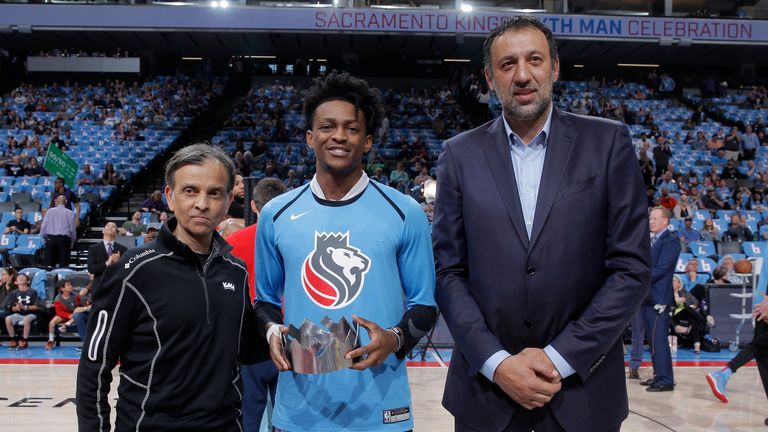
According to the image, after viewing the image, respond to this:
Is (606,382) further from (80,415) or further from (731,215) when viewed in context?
(731,215)

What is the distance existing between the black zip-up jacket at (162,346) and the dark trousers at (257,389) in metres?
1.42

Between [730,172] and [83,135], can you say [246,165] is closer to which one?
[83,135]

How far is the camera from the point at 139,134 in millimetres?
19062

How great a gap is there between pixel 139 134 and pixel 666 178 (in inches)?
527

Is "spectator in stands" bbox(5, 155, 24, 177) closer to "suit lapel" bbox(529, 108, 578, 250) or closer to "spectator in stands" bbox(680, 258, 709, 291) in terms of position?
"spectator in stands" bbox(680, 258, 709, 291)

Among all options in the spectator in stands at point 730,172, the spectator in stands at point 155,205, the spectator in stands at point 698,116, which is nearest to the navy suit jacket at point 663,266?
the spectator in stands at point 155,205

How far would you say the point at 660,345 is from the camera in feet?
23.6

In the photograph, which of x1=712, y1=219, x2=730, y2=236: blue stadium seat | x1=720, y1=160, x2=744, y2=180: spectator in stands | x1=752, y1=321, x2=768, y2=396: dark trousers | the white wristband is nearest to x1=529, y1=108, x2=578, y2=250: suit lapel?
the white wristband

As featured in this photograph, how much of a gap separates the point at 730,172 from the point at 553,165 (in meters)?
17.1

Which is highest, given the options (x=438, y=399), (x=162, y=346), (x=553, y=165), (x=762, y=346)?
(x=553, y=165)

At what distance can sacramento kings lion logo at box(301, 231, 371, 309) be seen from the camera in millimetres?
2316

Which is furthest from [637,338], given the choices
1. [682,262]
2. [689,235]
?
[689,235]

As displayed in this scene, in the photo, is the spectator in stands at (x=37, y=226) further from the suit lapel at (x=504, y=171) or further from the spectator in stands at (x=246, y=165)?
the suit lapel at (x=504, y=171)

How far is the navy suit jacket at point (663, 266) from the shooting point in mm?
7012
